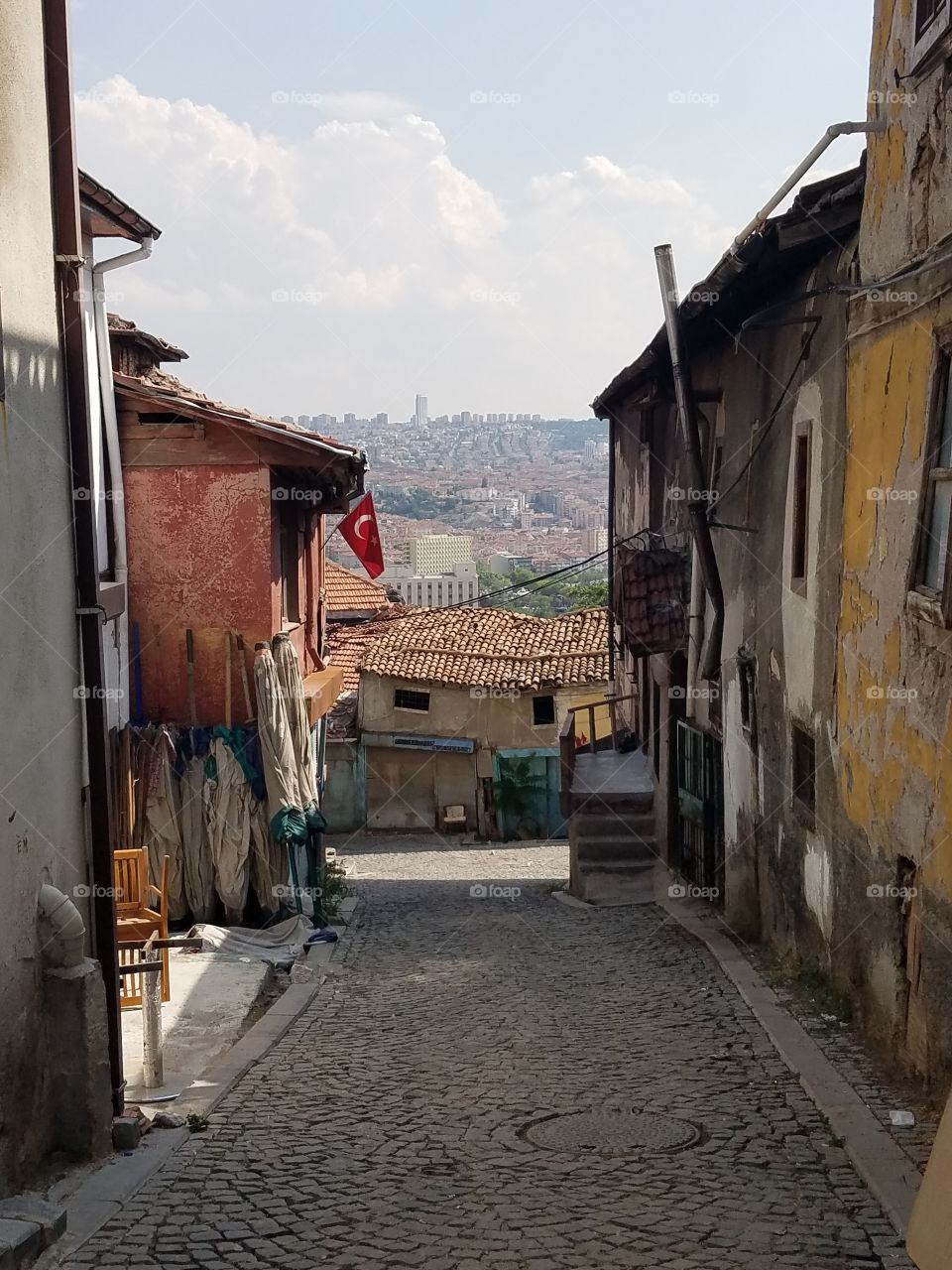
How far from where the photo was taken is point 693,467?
1433cm

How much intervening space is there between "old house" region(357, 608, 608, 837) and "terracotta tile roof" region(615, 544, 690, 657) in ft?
49.6

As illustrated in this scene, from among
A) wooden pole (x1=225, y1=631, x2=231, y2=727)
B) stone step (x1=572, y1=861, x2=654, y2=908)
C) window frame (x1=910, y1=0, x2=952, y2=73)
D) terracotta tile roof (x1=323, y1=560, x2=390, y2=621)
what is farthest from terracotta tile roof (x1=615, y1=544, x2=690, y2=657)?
terracotta tile roof (x1=323, y1=560, x2=390, y2=621)

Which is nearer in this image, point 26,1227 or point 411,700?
point 26,1227

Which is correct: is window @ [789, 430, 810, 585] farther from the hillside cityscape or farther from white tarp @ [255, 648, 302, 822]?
the hillside cityscape

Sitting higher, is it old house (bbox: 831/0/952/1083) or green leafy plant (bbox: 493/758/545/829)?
old house (bbox: 831/0/952/1083)

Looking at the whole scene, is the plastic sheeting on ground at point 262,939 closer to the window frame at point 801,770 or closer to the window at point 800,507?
the window frame at point 801,770

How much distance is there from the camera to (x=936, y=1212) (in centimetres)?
504

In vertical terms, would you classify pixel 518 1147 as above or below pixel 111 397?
below

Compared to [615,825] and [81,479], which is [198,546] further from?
[81,479]

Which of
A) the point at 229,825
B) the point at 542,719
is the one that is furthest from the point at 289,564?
the point at 542,719

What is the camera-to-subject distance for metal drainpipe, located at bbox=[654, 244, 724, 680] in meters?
13.4

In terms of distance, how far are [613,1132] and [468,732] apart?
24345mm

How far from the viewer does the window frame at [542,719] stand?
3209 centimetres

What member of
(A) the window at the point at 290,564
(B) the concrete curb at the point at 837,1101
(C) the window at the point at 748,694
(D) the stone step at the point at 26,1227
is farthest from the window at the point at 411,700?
(D) the stone step at the point at 26,1227
